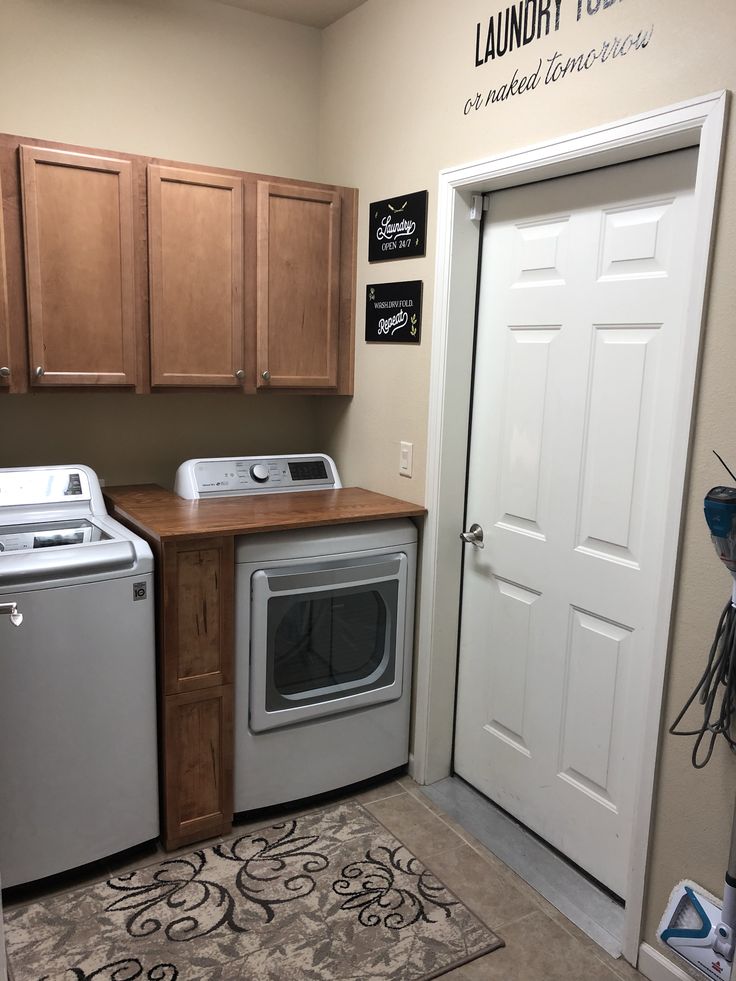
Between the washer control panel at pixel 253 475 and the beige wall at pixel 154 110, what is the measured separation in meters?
0.28

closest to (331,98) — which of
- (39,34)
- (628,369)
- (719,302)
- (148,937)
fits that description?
(39,34)

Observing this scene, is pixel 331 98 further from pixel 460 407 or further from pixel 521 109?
pixel 460 407

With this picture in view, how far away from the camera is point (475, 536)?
268 cm

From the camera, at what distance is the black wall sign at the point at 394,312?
272cm

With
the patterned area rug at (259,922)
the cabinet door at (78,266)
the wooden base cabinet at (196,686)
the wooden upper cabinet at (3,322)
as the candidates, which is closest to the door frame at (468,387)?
the patterned area rug at (259,922)

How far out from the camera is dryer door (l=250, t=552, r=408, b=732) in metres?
2.50

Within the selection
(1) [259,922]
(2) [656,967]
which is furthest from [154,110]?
(2) [656,967]

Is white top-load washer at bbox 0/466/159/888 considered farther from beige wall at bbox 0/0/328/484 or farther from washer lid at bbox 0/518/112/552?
beige wall at bbox 0/0/328/484

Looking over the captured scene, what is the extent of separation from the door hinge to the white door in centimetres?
3

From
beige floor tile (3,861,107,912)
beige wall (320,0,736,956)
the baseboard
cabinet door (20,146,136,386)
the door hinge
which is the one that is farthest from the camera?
the door hinge

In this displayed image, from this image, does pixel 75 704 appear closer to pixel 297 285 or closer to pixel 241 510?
pixel 241 510

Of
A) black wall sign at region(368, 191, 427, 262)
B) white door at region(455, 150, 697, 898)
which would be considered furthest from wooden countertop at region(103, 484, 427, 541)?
black wall sign at region(368, 191, 427, 262)

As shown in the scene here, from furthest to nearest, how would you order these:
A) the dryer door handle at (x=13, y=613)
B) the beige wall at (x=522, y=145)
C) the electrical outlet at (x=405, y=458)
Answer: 1. the electrical outlet at (x=405, y=458)
2. the beige wall at (x=522, y=145)
3. the dryer door handle at (x=13, y=613)

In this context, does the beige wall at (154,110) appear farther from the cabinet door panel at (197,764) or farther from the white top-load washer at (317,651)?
the cabinet door panel at (197,764)
